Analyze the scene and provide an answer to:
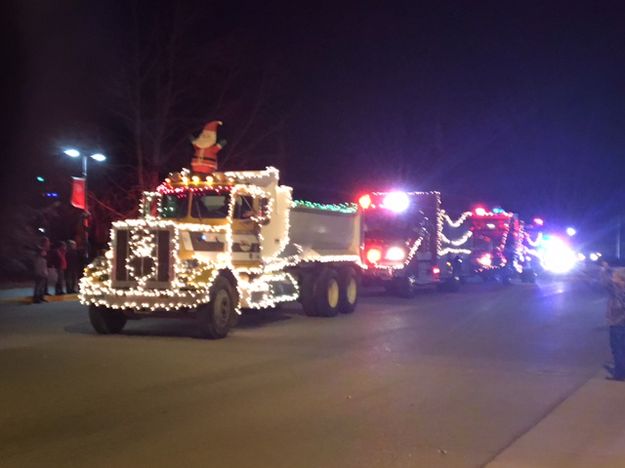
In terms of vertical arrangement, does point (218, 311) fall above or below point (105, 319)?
above

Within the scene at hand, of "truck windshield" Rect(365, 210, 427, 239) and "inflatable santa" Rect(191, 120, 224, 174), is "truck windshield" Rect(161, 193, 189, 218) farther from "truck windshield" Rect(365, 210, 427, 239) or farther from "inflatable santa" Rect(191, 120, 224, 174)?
"truck windshield" Rect(365, 210, 427, 239)

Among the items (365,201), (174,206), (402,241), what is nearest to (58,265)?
(174,206)

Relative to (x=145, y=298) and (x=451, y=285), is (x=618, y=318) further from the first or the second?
(x=451, y=285)

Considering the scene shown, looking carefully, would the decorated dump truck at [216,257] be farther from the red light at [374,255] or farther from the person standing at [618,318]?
the person standing at [618,318]

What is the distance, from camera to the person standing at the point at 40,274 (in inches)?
800

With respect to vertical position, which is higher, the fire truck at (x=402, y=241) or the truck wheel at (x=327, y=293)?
the fire truck at (x=402, y=241)

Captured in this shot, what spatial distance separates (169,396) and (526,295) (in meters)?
20.6

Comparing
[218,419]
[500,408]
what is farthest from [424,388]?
[218,419]

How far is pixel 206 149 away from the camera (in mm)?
17109

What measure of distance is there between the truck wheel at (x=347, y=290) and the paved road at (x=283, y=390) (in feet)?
8.02

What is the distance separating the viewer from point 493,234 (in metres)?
34.6

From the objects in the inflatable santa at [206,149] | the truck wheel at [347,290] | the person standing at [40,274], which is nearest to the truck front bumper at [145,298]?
the inflatable santa at [206,149]

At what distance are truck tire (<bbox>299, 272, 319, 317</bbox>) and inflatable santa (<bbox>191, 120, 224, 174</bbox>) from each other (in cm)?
371

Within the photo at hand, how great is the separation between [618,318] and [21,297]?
1685 centimetres
